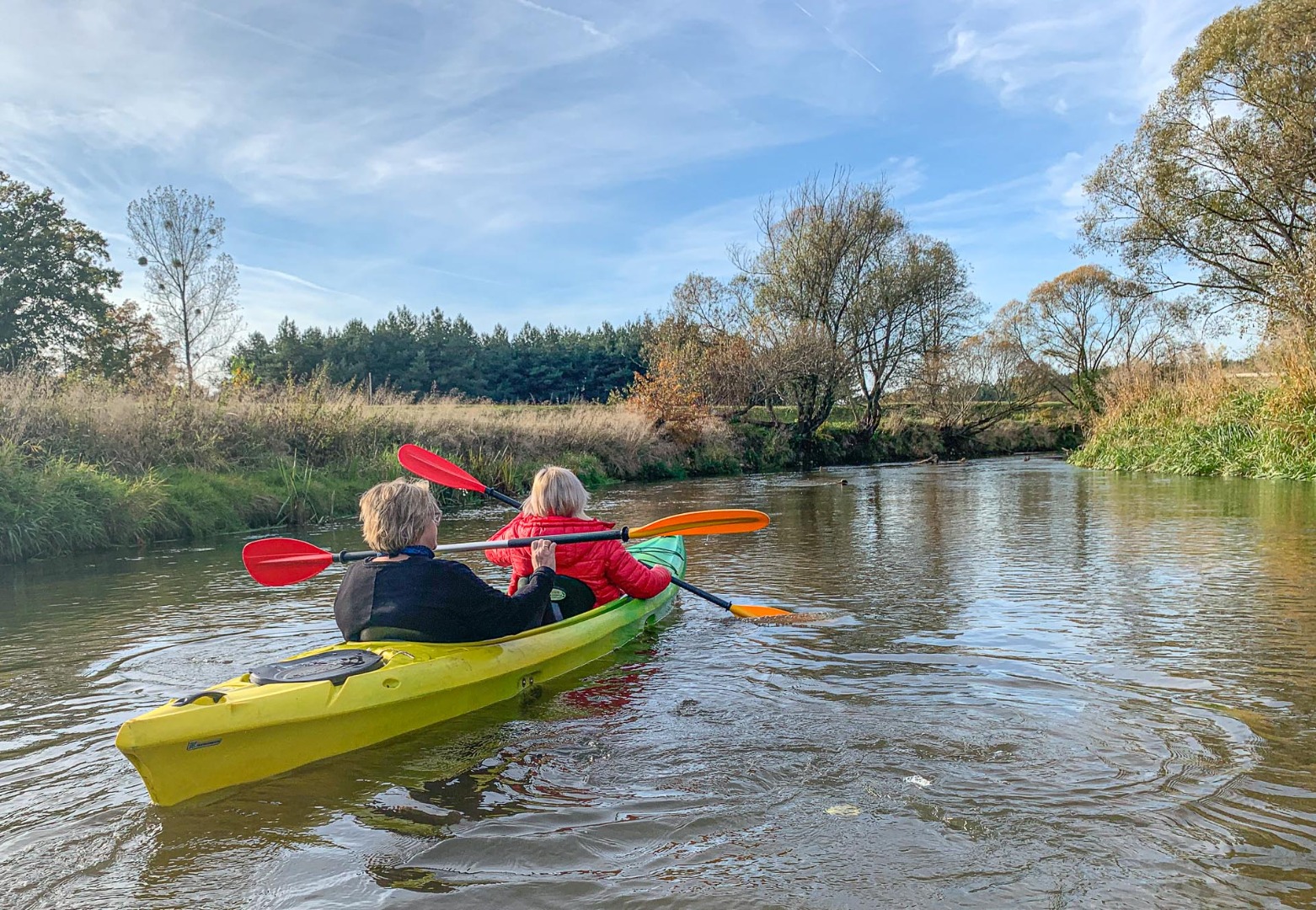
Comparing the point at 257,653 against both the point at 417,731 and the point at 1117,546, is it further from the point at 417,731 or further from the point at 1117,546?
the point at 1117,546

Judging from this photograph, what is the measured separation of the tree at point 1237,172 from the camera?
627 inches

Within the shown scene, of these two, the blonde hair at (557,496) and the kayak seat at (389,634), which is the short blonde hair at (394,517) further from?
the blonde hair at (557,496)

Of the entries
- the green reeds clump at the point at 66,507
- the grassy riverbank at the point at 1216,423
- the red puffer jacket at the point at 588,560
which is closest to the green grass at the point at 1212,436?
the grassy riverbank at the point at 1216,423

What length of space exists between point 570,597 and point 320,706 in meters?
1.83

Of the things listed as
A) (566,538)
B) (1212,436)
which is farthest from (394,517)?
(1212,436)

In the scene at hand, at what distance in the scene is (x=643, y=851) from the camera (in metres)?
2.38

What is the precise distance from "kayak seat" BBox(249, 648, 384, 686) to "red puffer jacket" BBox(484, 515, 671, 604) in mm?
1386

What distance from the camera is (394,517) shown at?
3434 millimetres

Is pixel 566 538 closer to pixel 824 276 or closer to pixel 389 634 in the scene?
pixel 389 634

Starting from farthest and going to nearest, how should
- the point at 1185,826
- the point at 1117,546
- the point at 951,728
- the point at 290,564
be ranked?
the point at 1117,546
the point at 290,564
the point at 951,728
the point at 1185,826

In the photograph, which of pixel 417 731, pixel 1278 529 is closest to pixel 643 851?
pixel 417 731

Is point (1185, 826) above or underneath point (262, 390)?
underneath

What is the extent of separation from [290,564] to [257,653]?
0.57 meters

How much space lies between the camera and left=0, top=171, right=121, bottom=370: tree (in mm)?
21500
